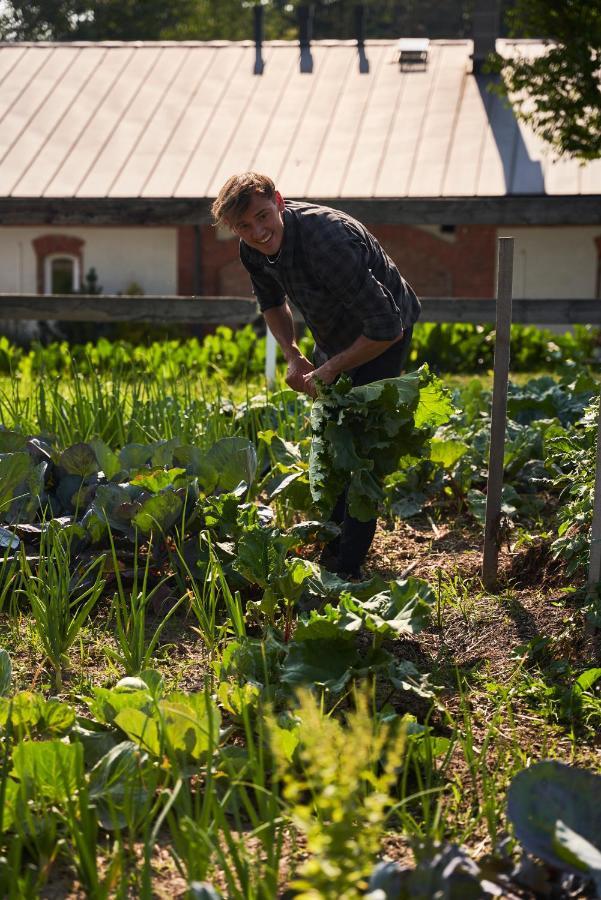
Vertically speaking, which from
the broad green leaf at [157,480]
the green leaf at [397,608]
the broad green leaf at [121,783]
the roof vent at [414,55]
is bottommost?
the broad green leaf at [121,783]

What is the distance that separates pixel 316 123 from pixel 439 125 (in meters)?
1.85

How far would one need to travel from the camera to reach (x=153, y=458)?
378 cm

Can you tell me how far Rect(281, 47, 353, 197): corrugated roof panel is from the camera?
1462cm

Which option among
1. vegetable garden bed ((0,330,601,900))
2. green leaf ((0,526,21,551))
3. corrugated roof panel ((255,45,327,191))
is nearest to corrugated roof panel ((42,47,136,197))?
corrugated roof panel ((255,45,327,191))

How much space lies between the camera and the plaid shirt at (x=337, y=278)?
3.24m

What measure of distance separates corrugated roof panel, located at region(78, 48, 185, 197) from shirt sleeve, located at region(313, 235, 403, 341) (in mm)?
12004

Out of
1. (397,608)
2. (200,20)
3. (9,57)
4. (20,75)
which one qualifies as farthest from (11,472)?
(200,20)

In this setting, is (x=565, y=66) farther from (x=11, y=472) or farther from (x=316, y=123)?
(x=11, y=472)

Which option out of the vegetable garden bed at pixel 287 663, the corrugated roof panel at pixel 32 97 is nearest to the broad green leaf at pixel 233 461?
the vegetable garden bed at pixel 287 663

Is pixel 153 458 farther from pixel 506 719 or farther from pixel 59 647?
pixel 506 719

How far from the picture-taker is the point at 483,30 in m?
16.7

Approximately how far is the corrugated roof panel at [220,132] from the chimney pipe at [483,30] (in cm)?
352

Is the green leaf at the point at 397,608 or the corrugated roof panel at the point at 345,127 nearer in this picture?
the green leaf at the point at 397,608

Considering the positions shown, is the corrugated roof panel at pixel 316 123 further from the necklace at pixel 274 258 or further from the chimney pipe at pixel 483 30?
the necklace at pixel 274 258
